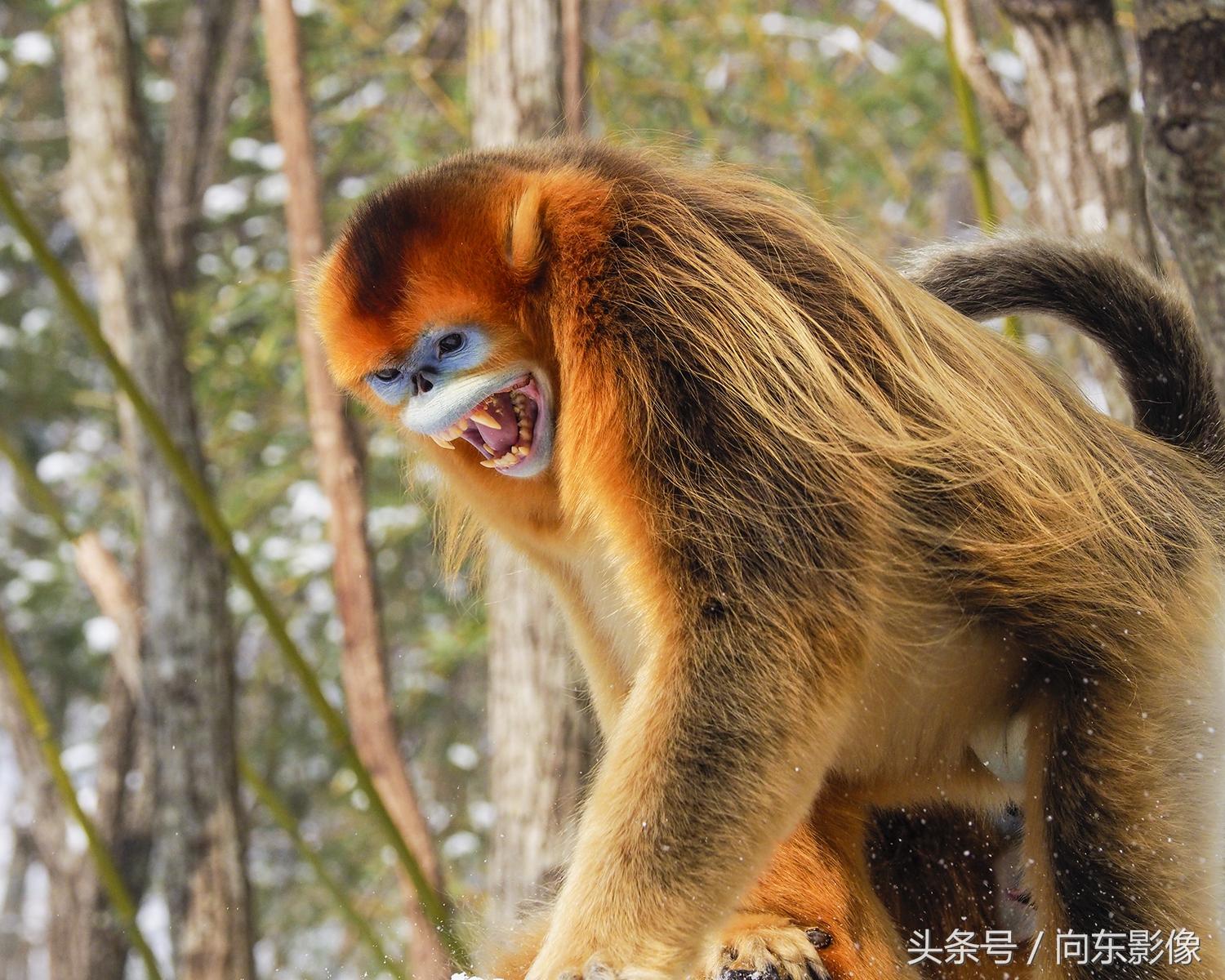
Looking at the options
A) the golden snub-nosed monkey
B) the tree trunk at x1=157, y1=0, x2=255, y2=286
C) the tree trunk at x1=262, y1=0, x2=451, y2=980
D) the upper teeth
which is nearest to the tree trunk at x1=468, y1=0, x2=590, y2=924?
the tree trunk at x1=262, y1=0, x2=451, y2=980

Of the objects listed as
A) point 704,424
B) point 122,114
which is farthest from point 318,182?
point 704,424

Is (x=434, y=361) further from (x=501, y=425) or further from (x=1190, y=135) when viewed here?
(x=1190, y=135)

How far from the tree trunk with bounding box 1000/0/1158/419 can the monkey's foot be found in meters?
1.87

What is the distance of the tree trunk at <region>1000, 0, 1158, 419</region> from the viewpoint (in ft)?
11.5

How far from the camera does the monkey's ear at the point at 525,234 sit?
7.42 ft

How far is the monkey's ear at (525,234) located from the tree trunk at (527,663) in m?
2.25

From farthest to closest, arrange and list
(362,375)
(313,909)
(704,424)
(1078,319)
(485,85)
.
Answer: (313,909)
(485,85)
(1078,319)
(362,375)
(704,424)

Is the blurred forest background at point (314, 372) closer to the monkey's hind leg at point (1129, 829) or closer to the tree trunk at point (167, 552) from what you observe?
the tree trunk at point (167, 552)

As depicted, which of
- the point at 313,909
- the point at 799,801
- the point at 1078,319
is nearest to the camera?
the point at 799,801

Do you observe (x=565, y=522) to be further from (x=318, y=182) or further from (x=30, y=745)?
(x=30, y=745)

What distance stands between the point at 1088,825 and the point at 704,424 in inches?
34.1

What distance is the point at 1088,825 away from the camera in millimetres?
2125

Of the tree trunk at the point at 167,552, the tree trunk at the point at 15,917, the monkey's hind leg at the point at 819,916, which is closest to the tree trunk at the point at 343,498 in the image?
the tree trunk at the point at 167,552

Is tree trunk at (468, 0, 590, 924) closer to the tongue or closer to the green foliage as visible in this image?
the green foliage
